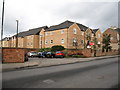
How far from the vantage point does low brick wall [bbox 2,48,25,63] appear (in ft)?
43.4

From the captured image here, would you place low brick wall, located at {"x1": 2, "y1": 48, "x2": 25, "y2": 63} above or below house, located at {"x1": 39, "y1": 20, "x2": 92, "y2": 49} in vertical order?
below

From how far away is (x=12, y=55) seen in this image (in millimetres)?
13539

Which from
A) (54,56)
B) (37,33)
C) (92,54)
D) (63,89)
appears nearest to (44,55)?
(54,56)

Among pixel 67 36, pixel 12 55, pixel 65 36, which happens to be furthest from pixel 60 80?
pixel 65 36

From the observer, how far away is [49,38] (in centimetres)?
4075

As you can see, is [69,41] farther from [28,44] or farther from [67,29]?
[28,44]

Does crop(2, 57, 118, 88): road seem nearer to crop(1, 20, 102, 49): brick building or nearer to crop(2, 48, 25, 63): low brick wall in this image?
crop(2, 48, 25, 63): low brick wall

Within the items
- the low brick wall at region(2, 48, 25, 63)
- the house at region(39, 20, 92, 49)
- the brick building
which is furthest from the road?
the house at region(39, 20, 92, 49)

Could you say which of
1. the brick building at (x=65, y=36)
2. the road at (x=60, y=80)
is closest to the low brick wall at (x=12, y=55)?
the road at (x=60, y=80)

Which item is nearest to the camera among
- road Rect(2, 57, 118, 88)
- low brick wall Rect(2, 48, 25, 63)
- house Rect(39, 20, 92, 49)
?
road Rect(2, 57, 118, 88)

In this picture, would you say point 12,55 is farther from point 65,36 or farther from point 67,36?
point 65,36

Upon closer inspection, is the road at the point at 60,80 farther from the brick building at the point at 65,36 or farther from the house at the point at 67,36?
the house at the point at 67,36

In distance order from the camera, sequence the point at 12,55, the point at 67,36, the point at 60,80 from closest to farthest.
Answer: the point at 60,80 → the point at 12,55 → the point at 67,36

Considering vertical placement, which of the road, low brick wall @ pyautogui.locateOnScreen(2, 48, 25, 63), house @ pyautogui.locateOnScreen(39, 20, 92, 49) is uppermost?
house @ pyautogui.locateOnScreen(39, 20, 92, 49)
